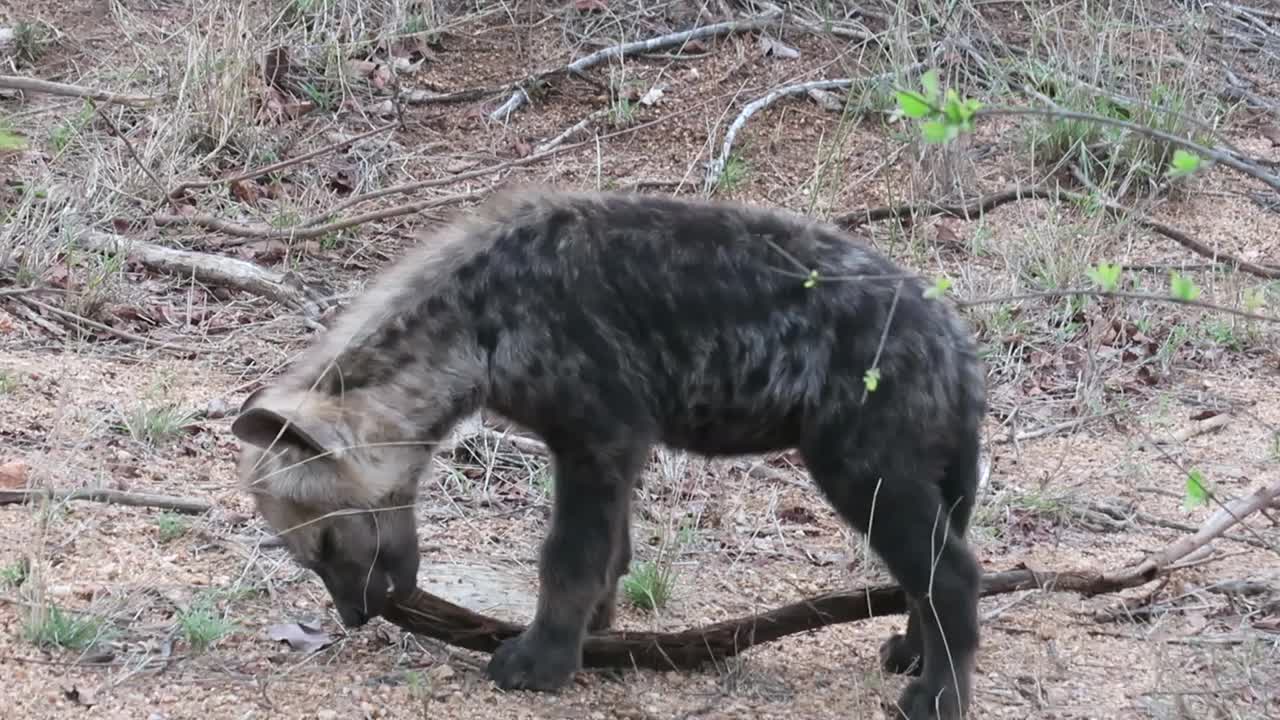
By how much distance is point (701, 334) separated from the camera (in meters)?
4.73

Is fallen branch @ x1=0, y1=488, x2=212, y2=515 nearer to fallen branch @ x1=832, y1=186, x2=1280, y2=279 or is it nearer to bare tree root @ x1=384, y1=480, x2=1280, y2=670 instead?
bare tree root @ x1=384, y1=480, x2=1280, y2=670

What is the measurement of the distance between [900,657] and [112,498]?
260 centimetres

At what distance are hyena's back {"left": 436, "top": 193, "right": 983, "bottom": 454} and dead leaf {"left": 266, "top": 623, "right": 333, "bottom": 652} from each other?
34.6 inches

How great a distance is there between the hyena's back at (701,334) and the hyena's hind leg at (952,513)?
0.12 metres

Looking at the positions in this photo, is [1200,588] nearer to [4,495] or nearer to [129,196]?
[4,495]

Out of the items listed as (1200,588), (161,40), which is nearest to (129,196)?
(161,40)

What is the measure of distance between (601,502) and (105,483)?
194 cm

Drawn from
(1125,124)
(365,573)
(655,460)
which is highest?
(1125,124)

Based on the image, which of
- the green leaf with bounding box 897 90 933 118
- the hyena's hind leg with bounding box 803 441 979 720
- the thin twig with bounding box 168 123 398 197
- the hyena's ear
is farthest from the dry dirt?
the green leaf with bounding box 897 90 933 118

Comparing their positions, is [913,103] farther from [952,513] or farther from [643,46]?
[643,46]

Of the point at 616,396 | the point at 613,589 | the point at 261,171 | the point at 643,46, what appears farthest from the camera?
the point at 643,46

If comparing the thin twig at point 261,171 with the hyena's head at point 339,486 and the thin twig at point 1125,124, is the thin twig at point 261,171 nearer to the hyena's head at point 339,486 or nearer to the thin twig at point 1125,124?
the hyena's head at point 339,486

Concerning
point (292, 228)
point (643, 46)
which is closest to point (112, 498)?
point (292, 228)

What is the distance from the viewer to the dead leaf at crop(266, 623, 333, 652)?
4.81 m
